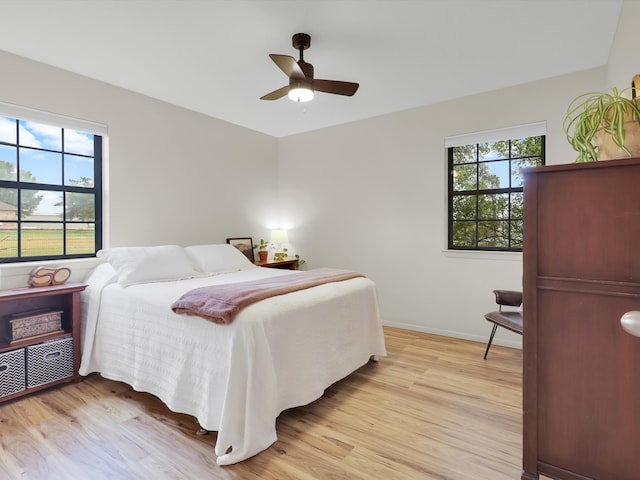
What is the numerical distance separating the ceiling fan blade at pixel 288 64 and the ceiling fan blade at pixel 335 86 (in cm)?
18

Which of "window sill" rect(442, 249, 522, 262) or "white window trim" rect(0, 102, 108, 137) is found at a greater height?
"white window trim" rect(0, 102, 108, 137)

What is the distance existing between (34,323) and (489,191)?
4222mm

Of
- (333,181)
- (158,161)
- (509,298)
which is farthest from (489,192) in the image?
(158,161)

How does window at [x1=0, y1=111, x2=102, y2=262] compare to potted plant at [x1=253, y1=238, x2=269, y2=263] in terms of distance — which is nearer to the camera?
window at [x1=0, y1=111, x2=102, y2=262]

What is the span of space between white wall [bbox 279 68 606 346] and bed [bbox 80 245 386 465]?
46.6 inches

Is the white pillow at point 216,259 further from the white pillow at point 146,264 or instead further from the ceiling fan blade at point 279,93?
the ceiling fan blade at point 279,93

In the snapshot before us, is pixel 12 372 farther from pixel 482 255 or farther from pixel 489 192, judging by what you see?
pixel 489 192

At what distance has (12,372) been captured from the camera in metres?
2.33

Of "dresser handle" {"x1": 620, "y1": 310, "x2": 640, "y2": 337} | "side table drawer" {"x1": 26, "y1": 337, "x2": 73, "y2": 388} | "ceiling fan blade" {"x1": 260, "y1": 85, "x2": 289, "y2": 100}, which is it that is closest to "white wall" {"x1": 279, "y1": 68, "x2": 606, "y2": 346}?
"ceiling fan blade" {"x1": 260, "y1": 85, "x2": 289, "y2": 100}

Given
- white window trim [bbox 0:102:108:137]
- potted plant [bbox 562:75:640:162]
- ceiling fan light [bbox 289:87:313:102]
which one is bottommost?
potted plant [bbox 562:75:640:162]

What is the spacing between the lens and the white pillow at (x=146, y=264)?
276cm

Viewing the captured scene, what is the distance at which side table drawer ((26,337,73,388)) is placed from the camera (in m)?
Result: 2.43

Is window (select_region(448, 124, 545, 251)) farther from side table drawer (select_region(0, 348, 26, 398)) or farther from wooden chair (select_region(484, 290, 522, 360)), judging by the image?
side table drawer (select_region(0, 348, 26, 398))

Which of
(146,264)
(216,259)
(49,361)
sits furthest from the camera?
(216,259)
